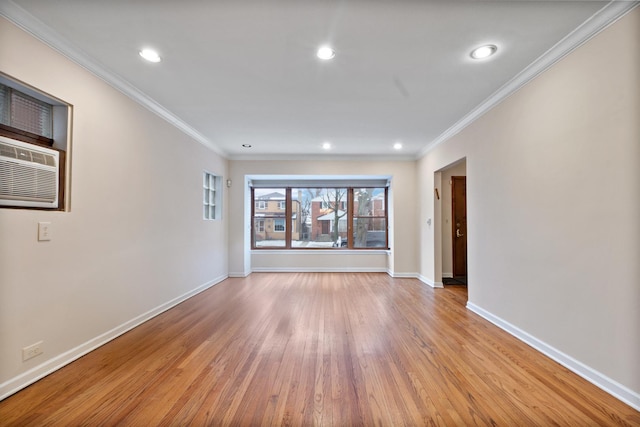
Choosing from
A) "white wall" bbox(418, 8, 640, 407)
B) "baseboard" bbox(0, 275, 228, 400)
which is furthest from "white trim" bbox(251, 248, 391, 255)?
"white wall" bbox(418, 8, 640, 407)

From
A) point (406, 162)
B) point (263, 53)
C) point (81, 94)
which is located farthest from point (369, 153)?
point (81, 94)

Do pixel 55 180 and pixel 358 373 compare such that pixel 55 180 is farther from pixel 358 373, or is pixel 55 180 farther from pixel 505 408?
pixel 505 408

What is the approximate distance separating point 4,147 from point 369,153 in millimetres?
4896

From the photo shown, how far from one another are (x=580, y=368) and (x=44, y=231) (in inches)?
155

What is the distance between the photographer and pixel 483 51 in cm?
224

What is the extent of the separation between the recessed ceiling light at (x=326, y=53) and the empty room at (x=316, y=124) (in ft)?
0.04

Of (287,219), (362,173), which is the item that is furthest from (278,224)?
(362,173)

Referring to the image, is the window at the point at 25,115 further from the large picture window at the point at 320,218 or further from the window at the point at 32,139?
the large picture window at the point at 320,218

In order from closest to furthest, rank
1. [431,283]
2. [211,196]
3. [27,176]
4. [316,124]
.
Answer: [27,176]
[316,124]
[431,283]
[211,196]

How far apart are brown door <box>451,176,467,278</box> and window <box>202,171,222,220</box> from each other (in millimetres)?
4691

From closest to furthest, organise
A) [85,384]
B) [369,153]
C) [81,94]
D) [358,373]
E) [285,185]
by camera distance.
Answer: [85,384]
[358,373]
[81,94]
[369,153]
[285,185]

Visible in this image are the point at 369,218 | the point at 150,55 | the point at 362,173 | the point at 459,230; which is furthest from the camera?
the point at 369,218

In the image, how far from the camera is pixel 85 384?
192cm

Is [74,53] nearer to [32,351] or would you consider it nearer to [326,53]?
[326,53]
